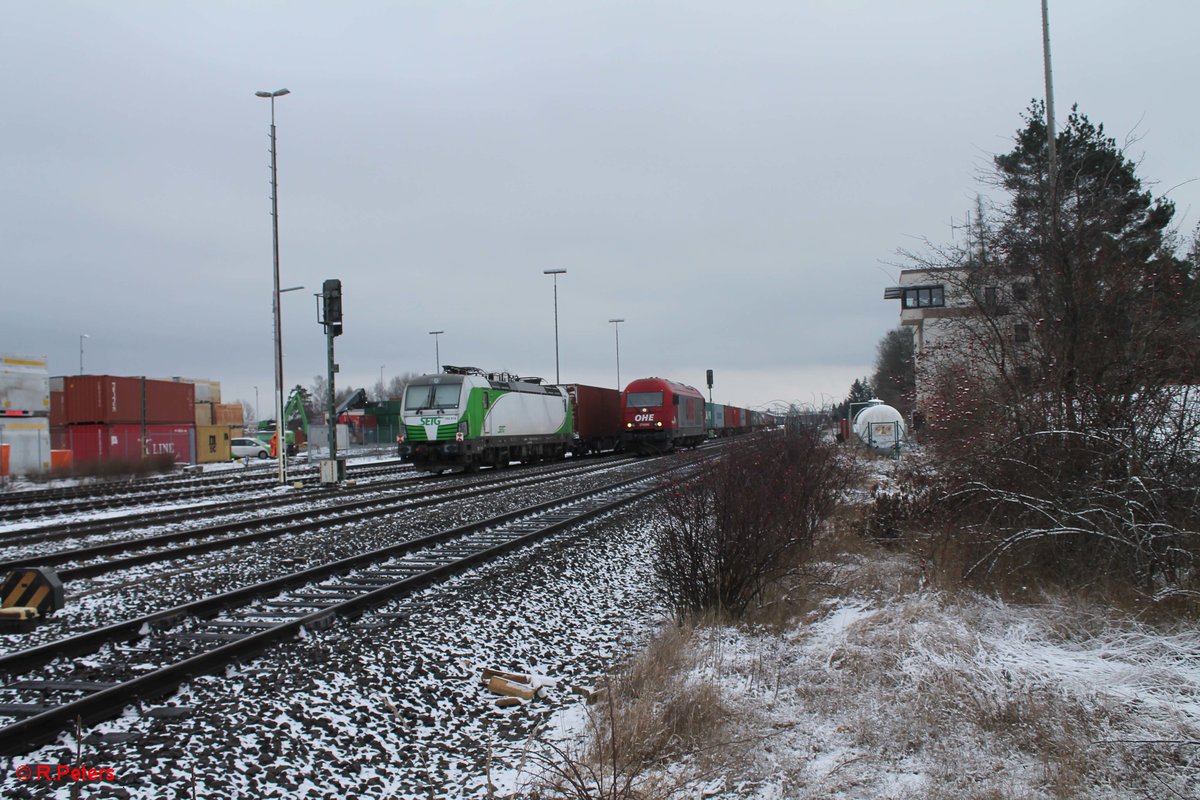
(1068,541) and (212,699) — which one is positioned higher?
(1068,541)

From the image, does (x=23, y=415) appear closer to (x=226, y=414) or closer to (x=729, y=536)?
(x=226, y=414)

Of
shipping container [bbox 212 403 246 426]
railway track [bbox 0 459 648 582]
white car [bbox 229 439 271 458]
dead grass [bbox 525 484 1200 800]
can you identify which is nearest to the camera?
dead grass [bbox 525 484 1200 800]

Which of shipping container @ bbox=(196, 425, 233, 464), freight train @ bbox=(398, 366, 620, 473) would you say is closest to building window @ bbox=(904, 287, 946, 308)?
freight train @ bbox=(398, 366, 620, 473)

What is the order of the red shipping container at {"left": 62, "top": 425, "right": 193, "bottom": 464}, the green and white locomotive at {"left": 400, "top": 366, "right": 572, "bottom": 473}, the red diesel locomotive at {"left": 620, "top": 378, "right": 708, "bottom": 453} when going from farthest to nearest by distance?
the red diesel locomotive at {"left": 620, "top": 378, "right": 708, "bottom": 453} < the red shipping container at {"left": 62, "top": 425, "right": 193, "bottom": 464} < the green and white locomotive at {"left": 400, "top": 366, "right": 572, "bottom": 473}

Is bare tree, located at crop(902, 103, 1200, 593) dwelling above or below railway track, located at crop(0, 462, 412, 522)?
above

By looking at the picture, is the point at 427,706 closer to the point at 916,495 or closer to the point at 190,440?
the point at 916,495

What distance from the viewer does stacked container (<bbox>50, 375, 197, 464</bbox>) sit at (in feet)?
104

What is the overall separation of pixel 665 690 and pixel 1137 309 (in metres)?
5.66

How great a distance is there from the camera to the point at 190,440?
119ft

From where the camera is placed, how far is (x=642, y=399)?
33.6m

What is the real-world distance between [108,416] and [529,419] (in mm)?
16825

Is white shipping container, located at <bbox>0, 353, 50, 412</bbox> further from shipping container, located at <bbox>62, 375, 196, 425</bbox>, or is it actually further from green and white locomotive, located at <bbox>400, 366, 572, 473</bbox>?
green and white locomotive, located at <bbox>400, 366, 572, 473</bbox>

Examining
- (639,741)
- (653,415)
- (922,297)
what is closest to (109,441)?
(653,415)

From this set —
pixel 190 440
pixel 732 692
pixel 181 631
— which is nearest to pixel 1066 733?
pixel 732 692
